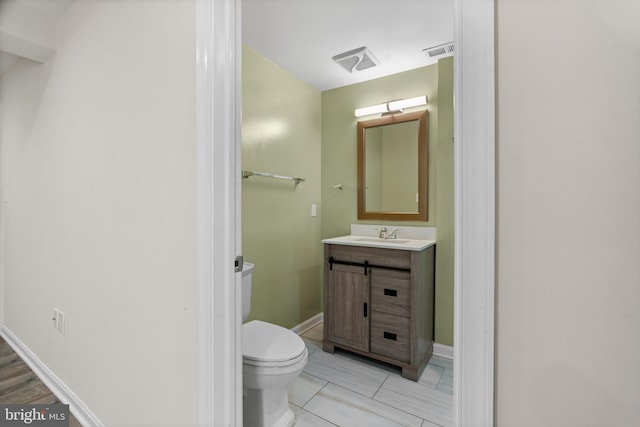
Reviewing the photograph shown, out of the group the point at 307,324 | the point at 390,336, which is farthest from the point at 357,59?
the point at 307,324

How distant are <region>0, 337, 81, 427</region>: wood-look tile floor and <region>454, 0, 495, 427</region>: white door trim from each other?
1.92 metres

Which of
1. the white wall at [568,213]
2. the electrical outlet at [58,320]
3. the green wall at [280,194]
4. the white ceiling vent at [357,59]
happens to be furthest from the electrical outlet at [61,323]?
the white ceiling vent at [357,59]

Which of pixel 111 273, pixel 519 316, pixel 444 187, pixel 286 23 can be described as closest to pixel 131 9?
pixel 286 23

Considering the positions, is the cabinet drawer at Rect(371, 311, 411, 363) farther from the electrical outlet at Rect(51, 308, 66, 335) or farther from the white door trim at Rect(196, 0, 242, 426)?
the electrical outlet at Rect(51, 308, 66, 335)

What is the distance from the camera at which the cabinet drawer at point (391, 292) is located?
2.11 m

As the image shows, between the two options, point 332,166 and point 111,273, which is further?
point 332,166

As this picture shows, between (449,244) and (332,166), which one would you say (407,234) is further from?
(332,166)

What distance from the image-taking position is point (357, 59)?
239 cm

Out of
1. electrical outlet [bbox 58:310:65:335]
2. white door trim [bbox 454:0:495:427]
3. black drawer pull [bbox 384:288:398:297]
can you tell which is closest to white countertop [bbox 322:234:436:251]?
black drawer pull [bbox 384:288:398:297]

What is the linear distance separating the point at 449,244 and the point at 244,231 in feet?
5.09

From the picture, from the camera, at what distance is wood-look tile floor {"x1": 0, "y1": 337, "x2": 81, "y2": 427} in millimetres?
1769

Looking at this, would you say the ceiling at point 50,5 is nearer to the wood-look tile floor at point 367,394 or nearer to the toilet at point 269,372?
the toilet at point 269,372

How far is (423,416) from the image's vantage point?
1.73 m

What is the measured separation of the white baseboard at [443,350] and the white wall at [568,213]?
196 centimetres
